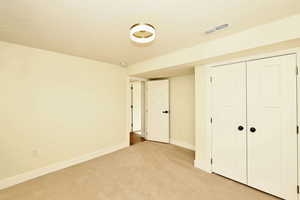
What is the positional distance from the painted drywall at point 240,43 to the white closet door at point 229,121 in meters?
0.44

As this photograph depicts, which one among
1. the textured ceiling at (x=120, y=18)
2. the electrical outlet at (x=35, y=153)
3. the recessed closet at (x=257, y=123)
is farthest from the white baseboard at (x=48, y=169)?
the recessed closet at (x=257, y=123)

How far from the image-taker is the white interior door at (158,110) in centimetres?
429

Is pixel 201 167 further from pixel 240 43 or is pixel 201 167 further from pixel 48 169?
pixel 48 169

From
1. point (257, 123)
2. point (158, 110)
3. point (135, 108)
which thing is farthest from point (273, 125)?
point (135, 108)

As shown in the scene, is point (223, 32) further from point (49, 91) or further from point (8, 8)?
point (49, 91)

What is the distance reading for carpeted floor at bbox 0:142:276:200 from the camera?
1.94m

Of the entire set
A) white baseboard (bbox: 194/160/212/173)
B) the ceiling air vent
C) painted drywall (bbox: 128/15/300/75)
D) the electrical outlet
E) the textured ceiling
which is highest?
the textured ceiling

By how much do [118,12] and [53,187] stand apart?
2.86 m

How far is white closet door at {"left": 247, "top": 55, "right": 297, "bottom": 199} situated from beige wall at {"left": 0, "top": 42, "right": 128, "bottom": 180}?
3.22 meters

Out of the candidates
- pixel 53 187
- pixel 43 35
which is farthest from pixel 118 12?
pixel 53 187

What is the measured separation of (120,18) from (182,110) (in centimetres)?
313

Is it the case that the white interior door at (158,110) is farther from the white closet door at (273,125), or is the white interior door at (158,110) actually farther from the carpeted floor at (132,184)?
the white closet door at (273,125)

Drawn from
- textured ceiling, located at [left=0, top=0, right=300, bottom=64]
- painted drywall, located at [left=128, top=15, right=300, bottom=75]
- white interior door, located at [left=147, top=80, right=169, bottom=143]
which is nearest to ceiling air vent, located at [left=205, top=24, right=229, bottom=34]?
textured ceiling, located at [left=0, top=0, right=300, bottom=64]

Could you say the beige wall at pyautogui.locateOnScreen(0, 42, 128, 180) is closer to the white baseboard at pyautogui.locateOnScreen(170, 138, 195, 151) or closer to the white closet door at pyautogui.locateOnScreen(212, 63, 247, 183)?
the white baseboard at pyautogui.locateOnScreen(170, 138, 195, 151)
